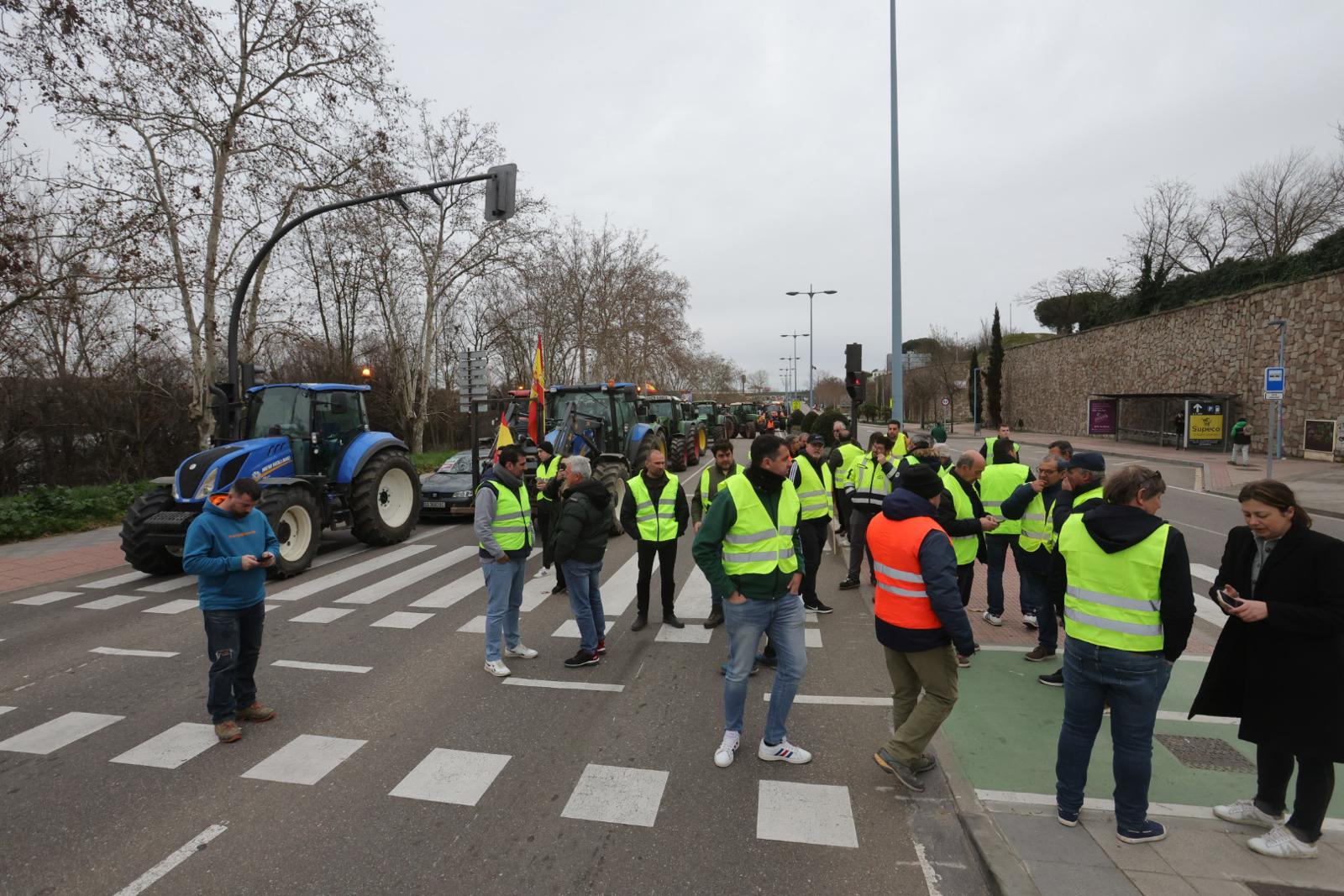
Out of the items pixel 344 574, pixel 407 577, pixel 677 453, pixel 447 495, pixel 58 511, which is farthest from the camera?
pixel 677 453

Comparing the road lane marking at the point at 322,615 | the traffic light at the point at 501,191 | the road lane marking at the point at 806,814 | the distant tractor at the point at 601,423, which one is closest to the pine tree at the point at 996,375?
the distant tractor at the point at 601,423

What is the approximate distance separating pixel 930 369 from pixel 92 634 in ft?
192

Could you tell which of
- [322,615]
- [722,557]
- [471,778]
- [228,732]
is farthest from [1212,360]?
[228,732]

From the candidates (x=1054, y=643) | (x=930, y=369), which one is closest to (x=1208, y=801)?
(x=1054, y=643)

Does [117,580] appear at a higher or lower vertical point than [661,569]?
lower

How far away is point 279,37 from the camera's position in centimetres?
1565

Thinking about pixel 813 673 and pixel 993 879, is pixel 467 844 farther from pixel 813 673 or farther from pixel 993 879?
pixel 813 673

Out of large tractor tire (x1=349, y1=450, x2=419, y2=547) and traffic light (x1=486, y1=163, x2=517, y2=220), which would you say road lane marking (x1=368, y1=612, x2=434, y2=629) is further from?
traffic light (x1=486, y1=163, x2=517, y2=220)

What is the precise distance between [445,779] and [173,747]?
6.33ft

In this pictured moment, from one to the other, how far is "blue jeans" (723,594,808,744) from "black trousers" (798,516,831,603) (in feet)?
8.78

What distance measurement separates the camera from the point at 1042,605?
5.64 m

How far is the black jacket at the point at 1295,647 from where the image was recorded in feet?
9.37

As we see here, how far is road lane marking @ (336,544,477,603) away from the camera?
26.2ft

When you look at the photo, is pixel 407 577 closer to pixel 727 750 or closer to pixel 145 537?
pixel 145 537
